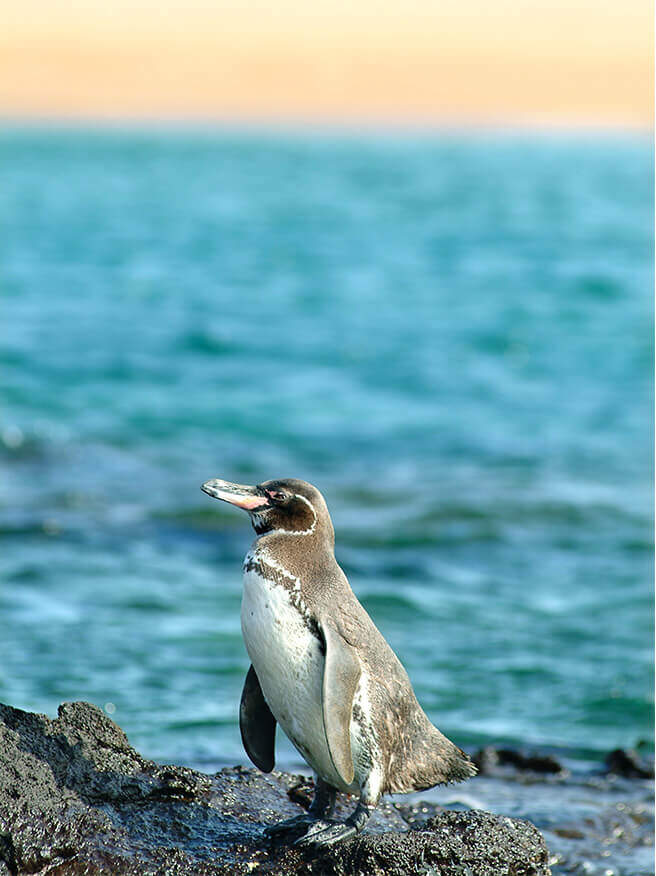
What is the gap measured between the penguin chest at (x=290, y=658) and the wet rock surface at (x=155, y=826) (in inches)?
14.3

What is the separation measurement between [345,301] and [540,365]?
22.6 ft

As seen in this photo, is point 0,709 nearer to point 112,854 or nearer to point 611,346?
point 112,854

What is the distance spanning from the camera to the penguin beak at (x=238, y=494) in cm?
500

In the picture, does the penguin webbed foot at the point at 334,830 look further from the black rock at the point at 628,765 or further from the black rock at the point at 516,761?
the black rock at the point at 628,765

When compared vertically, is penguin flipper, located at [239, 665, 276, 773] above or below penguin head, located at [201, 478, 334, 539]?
below

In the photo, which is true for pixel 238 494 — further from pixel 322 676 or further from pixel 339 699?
pixel 339 699

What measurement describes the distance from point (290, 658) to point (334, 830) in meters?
0.62

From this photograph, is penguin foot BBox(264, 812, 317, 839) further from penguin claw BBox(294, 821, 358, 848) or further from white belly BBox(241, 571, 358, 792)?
white belly BBox(241, 571, 358, 792)

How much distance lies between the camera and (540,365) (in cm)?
2239

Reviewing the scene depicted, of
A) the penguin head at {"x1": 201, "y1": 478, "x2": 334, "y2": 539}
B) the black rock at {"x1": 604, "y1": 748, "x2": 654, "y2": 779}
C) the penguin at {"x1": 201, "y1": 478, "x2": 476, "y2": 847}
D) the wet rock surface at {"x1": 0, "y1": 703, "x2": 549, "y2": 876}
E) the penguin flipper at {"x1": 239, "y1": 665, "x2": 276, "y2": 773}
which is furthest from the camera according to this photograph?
the black rock at {"x1": 604, "y1": 748, "x2": 654, "y2": 779}

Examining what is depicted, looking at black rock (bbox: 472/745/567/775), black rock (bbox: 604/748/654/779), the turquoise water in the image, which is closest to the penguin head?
the turquoise water

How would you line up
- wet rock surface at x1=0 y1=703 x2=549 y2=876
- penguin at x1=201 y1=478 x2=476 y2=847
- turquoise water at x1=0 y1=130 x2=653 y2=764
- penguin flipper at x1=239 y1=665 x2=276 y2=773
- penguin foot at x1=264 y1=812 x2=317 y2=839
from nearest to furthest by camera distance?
wet rock surface at x1=0 y1=703 x2=549 y2=876 < penguin at x1=201 y1=478 x2=476 y2=847 < penguin foot at x1=264 y1=812 x2=317 y2=839 < penguin flipper at x1=239 y1=665 x2=276 y2=773 < turquoise water at x1=0 y1=130 x2=653 y2=764

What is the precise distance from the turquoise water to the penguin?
2423mm

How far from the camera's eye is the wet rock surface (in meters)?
4.55
